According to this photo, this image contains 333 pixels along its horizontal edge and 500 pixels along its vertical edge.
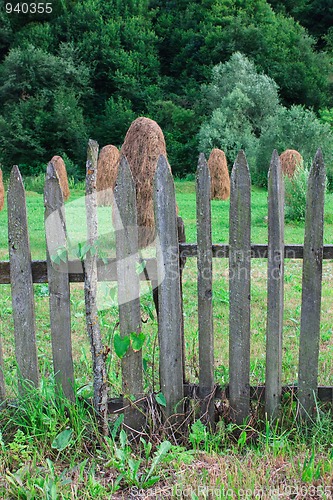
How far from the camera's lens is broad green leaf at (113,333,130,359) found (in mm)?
2783

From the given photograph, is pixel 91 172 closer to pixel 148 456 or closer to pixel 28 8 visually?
pixel 148 456

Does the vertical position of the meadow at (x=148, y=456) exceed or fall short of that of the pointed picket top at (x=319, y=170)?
it falls short

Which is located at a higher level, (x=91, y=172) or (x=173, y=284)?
(x=91, y=172)

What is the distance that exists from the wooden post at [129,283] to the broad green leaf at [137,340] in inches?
0.9

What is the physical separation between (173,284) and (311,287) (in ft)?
2.36

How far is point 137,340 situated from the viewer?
2801 millimetres

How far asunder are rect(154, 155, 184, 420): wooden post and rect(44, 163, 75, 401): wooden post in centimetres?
49

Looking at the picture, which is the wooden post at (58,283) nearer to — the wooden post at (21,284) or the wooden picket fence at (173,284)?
the wooden picket fence at (173,284)

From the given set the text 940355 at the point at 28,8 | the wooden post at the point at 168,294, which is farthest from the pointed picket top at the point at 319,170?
the text 940355 at the point at 28,8

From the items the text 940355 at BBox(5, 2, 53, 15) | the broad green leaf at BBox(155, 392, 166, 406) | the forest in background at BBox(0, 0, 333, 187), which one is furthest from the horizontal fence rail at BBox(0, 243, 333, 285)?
the text 940355 at BBox(5, 2, 53, 15)

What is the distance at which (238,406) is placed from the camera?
2947 millimetres

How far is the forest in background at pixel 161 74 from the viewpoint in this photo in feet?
91.8

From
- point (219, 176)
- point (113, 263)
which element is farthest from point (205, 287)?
point (219, 176)

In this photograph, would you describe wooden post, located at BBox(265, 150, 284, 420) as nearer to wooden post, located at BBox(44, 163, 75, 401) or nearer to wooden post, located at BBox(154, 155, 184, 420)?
wooden post, located at BBox(154, 155, 184, 420)
